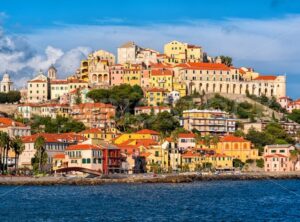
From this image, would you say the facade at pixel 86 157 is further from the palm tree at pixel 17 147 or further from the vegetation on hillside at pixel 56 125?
the vegetation on hillside at pixel 56 125

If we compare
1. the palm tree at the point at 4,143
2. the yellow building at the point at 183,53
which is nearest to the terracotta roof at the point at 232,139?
the palm tree at the point at 4,143

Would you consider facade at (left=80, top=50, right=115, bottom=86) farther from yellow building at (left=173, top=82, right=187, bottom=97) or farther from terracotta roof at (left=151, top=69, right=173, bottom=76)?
yellow building at (left=173, top=82, right=187, bottom=97)

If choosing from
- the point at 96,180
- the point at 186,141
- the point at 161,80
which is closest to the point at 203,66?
the point at 161,80

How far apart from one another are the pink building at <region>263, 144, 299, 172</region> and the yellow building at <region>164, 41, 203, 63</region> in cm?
3062

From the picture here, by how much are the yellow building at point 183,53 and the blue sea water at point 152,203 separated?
50.6 metres

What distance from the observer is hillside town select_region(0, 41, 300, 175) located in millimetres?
85000

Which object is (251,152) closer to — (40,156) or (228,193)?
(40,156)

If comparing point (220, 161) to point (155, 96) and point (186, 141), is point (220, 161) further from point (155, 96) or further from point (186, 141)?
point (155, 96)

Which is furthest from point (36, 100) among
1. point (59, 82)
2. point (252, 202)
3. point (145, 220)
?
point (145, 220)

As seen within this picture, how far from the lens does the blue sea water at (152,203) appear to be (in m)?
46.6

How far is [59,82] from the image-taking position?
11944cm

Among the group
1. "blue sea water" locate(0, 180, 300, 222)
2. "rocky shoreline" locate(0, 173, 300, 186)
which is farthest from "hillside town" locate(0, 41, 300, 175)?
"blue sea water" locate(0, 180, 300, 222)

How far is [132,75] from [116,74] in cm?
211

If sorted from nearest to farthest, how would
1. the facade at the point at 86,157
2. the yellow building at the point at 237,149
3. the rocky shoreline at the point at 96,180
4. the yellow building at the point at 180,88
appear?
the rocky shoreline at the point at 96,180 < the facade at the point at 86,157 < the yellow building at the point at 237,149 < the yellow building at the point at 180,88
